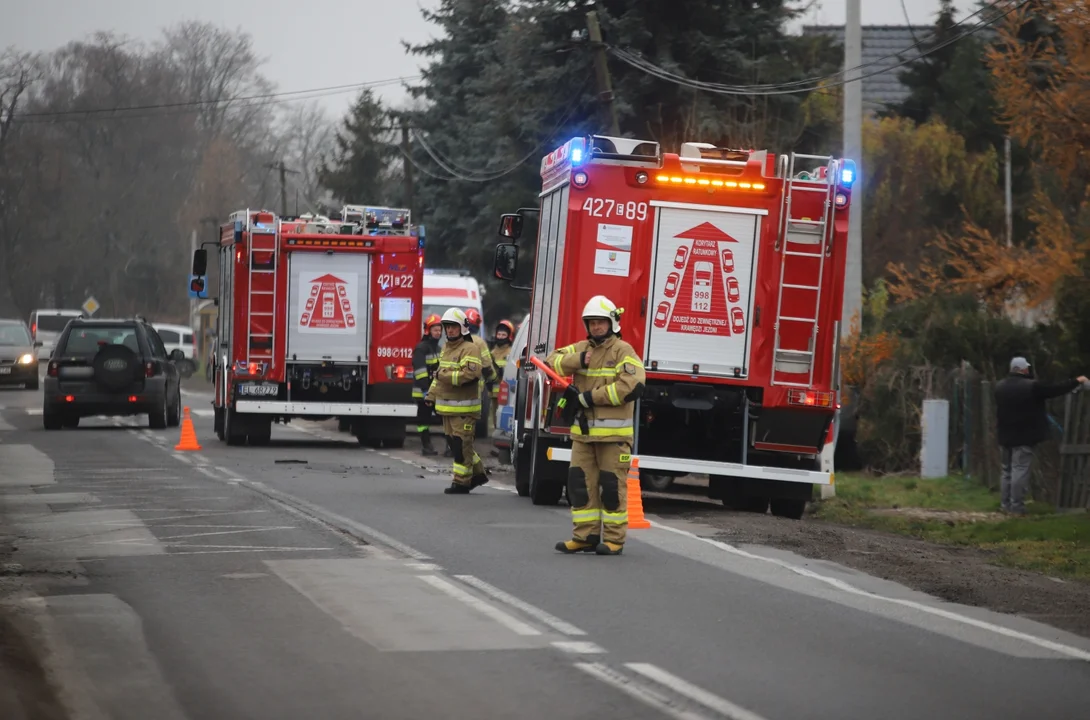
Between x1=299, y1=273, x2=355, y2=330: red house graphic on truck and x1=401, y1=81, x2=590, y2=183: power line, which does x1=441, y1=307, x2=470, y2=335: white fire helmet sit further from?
x1=401, y1=81, x2=590, y2=183: power line

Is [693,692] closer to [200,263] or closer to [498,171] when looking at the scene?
[200,263]

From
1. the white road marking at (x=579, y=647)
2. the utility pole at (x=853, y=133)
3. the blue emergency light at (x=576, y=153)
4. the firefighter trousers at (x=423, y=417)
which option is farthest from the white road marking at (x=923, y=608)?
the utility pole at (x=853, y=133)

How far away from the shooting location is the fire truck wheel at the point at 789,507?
54.3 feet

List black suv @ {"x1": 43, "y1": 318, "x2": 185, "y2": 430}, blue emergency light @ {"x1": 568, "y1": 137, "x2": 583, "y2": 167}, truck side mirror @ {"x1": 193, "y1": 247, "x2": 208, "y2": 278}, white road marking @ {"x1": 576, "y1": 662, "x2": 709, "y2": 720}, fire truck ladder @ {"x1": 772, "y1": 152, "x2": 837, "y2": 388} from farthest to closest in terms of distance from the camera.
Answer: black suv @ {"x1": 43, "y1": 318, "x2": 185, "y2": 430}
truck side mirror @ {"x1": 193, "y1": 247, "x2": 208, "y2": 278}
fire truck ladder @ {"x1": 772, "y1": 152, "x2": 837, "y2": 388}
blue emergency light @ {"x1": 568, "y1": 137, "x2": 583, "y2": 167}
white road marking @ {"x1": 576, "y1": 662, "x2": 709, "y2": 720}

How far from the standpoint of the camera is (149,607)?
9445mm

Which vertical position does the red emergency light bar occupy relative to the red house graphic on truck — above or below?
above

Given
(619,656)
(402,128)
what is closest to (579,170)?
(619,656)

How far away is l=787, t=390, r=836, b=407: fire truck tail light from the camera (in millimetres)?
15312

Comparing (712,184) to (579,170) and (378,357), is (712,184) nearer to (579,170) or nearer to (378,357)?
(579,170)

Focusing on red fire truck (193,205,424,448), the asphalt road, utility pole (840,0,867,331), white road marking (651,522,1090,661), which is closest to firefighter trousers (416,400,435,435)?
red fire truck (193,205,424,448)

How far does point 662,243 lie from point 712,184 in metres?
0.69

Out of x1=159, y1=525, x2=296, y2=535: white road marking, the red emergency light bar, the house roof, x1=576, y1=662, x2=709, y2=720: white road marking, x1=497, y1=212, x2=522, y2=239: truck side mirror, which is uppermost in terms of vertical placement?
the house roof

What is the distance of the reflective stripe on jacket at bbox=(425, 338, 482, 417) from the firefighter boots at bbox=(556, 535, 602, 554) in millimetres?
4708

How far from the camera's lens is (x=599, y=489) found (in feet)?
40.4
